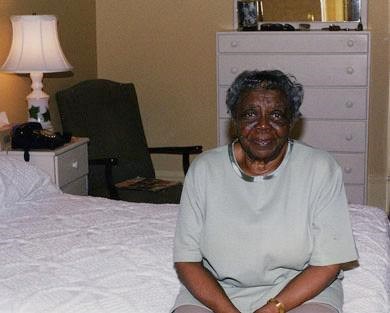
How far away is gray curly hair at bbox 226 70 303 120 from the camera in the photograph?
7.18ft

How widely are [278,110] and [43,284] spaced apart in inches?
35.9

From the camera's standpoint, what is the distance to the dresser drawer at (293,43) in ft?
16.8

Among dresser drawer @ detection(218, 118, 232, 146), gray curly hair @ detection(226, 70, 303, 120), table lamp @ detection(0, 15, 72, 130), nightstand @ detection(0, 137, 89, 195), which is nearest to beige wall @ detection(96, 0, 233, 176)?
dresser drawer @ detection(218, 118, 232, 146)

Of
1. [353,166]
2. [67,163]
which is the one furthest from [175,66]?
[67,163]

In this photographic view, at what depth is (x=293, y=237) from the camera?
214 centimetres

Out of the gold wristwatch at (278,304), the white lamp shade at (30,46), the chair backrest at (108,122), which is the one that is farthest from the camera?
the chair backrest at (108,122)

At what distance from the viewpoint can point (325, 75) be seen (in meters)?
5.21

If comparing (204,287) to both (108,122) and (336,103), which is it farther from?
(336,103)

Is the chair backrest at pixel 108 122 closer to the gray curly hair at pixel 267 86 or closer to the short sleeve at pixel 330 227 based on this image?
the gray curly hair at pixel 267 86

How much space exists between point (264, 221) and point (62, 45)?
10.6ft

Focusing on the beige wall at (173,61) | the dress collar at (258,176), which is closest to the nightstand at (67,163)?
the beige wall at (173,61)

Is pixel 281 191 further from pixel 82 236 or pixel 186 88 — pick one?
pixel 186 88

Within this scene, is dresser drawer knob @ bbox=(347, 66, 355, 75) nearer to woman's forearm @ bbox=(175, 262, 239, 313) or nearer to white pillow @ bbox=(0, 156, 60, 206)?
white pillow @ bbox=(0, 156, 60, 206)

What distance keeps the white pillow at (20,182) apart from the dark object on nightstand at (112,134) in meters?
0.86
